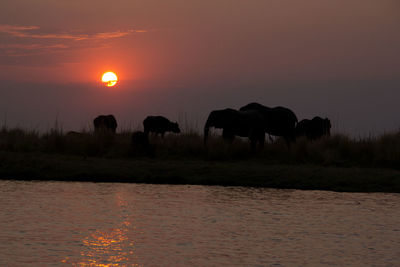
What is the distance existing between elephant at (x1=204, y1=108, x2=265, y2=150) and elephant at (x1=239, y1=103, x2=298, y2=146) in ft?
3.20

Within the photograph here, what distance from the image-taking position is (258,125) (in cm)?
2322

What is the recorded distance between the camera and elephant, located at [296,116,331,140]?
90.2 ft

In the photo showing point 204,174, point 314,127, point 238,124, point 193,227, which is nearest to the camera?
point 193,227

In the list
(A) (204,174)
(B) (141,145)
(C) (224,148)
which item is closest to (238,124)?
(C) (224,148)

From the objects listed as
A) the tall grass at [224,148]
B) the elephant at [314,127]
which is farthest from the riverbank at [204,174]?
the elephant at [314,127]

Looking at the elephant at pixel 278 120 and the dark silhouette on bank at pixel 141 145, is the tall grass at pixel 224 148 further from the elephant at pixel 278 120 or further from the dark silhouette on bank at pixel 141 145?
the elephant at pixel 278 120

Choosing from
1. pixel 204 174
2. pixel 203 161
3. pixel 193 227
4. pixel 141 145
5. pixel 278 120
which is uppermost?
pixel 278 120

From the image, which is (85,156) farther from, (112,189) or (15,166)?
(112,189)

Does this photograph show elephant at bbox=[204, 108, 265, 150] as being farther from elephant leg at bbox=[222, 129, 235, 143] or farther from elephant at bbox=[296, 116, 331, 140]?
elephant at bbox=[296, 116, 331, 140]

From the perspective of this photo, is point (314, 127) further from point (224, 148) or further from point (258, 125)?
point (224, 148)

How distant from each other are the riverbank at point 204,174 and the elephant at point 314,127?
24.2 ft

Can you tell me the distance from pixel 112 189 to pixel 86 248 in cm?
686

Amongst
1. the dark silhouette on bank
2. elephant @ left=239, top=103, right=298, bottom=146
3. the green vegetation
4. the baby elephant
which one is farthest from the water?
the baby elephant

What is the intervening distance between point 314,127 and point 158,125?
7561mm
